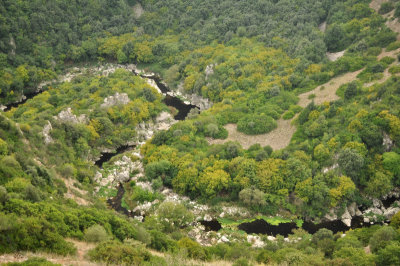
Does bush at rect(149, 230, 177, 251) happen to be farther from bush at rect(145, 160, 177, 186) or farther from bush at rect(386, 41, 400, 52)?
bush at rect(386, 41, 400, 52)

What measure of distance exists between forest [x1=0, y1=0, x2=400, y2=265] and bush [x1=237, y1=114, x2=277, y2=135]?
27 cm

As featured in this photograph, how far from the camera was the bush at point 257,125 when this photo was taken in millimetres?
83106

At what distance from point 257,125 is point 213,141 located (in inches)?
407

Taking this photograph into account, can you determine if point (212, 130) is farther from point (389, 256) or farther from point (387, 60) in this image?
point (389, 256)

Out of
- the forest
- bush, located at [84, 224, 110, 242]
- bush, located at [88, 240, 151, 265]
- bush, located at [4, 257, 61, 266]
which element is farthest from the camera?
the forest

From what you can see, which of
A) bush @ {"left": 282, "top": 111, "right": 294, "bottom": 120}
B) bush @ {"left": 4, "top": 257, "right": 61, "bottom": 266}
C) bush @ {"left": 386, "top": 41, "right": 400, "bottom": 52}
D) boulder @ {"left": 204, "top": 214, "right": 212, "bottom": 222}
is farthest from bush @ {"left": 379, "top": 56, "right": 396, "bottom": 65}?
bush @ {"left": 4, "top": 257, "right": 61, "bottom": 266}

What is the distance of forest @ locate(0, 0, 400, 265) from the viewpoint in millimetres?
44156

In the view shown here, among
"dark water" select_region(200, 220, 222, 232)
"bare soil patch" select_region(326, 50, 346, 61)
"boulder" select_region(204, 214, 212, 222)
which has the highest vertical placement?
"bare soil patch" select_region(326, 50, 346, 61)

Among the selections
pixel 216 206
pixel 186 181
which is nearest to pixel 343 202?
pixel 216 206

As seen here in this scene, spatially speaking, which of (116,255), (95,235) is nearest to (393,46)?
(95,235)

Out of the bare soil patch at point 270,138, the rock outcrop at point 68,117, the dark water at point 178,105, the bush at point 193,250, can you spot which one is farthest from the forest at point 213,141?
the dark water at point 178,105

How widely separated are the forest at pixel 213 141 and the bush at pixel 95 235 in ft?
0.53

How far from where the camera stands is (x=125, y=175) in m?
74.6

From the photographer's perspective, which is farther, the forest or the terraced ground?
the terraced ground
